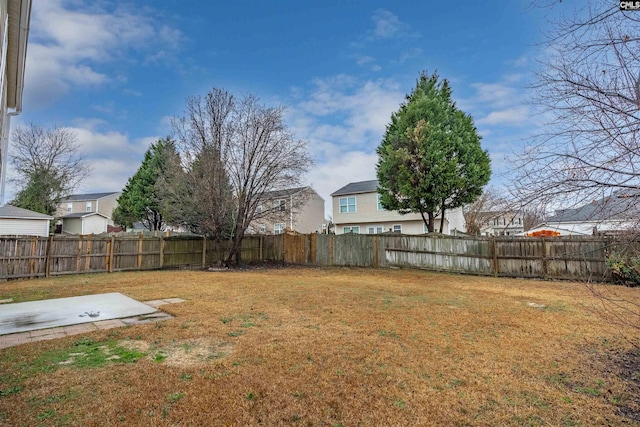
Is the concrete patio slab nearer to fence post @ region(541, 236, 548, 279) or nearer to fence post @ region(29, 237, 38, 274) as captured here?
fence post @ region(29, 237, 38, 274)

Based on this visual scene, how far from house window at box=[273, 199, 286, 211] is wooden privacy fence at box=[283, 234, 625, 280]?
6.61ft

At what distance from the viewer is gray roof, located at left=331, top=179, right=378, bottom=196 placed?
24.2 metres

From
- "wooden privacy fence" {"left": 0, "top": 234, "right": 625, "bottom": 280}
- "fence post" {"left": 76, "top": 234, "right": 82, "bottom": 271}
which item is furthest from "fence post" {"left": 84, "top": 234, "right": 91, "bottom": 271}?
"fence post" {"left": 76, "top": 234, "right": 82, "bottom": 271}

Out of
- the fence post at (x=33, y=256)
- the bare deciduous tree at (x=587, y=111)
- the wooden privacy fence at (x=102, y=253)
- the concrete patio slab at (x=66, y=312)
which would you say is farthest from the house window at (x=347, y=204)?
the bare deciduous tree at (x=587, y=111)

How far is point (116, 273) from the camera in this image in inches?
473

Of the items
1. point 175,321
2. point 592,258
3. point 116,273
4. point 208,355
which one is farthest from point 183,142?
point 592,258

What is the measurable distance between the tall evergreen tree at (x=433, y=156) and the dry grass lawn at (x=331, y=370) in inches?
400

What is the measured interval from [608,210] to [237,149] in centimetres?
1384

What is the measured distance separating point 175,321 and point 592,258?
11523 mm

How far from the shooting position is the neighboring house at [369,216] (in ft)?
74.2

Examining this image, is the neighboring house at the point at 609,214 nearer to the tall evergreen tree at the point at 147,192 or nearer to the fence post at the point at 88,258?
the fence post at the point at 88,258

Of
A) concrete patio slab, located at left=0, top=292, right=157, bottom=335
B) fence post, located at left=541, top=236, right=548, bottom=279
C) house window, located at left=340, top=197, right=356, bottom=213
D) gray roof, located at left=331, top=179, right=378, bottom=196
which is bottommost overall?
concrete patio slab, located at left=0, top=292, right=157, bottom=335

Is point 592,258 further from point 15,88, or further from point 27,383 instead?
point 15,88

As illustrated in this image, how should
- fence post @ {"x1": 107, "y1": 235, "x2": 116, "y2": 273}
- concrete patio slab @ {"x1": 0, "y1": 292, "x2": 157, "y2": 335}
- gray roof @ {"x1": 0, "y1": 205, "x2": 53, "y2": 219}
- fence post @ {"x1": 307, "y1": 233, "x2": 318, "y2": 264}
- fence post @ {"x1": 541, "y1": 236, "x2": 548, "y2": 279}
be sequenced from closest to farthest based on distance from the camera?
concrete patio slab @ {"x1": 0, "y1": 292, "x2": 157, "y2": 335} → fence post @ {"x1": 541, "y1": 236, "x2": 548, "y2": 279} → fence post @ {"x1": 107, "y1": 235, "x2": 116, "y2": 273} → fence post @ {"x1": 307, "y1": 233, "x2": 318, "y2": 264} → gray roof @ {"x1": 0, "y1": 205, "x2": 53, "y2": 219}
